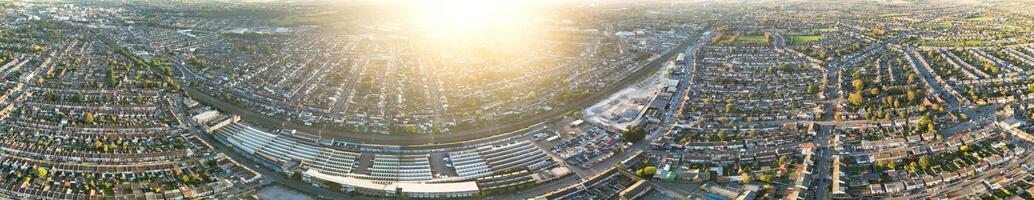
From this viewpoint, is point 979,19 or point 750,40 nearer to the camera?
point 750,40

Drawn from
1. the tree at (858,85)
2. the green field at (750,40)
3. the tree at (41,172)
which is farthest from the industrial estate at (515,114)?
the tree at (858,85)

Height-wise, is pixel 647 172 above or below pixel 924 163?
below

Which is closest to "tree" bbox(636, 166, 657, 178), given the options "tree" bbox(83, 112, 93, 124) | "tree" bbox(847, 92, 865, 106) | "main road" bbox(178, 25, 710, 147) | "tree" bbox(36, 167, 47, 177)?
"main road" bbox(178, 25, 710, 147)

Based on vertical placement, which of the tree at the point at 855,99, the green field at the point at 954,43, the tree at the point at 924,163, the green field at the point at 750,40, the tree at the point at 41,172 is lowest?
the tree at the point at 924,163

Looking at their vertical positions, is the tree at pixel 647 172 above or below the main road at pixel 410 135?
below

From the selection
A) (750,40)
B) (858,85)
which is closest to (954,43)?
(750,40)

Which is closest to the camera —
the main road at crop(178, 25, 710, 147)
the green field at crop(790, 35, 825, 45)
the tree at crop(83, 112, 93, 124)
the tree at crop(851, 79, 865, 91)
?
the main road at crop(178, 25, 710, 147)

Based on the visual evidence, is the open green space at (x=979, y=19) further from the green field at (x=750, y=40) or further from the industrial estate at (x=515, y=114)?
the green field at (x=750, y=40)

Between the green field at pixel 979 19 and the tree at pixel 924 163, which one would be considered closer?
the tree at pixel 924 163

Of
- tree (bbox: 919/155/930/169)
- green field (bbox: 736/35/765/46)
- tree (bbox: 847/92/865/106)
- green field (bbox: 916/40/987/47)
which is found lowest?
tree (bbox: 919/155/930/169)

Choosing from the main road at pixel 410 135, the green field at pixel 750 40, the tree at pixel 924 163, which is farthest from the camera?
the green field at pixel 750 40

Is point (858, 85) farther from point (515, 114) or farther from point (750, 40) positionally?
point (750, 40)

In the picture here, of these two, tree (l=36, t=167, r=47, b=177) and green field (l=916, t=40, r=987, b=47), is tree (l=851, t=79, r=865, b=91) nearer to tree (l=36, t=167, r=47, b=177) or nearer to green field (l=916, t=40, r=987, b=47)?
green field (l=916, t=40, r=987, b=47)
